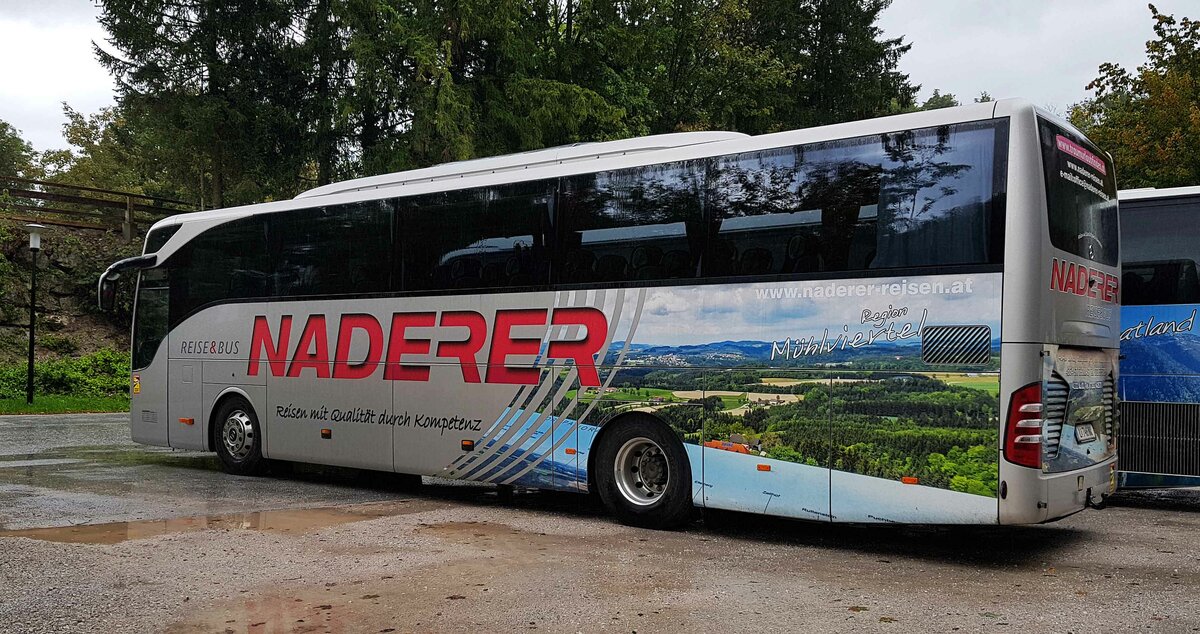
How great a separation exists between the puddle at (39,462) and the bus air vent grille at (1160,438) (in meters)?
13.4

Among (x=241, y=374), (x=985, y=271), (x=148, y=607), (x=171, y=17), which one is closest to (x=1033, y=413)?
(x=985, y=271)

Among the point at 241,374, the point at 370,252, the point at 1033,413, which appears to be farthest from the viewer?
the point at 241,374

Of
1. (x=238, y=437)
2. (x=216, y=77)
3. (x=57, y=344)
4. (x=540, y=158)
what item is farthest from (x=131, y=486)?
(x=57, y=344)

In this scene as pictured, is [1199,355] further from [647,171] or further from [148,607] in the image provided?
[148,607]

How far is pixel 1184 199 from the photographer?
38.1 ft

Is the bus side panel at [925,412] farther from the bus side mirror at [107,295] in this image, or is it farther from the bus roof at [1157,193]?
the bus side mirror at [107,295]

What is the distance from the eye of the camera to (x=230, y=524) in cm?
1007

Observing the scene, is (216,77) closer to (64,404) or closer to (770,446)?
(64,404)

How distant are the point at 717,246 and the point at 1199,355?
218 inches

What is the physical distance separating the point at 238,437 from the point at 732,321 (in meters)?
7.52

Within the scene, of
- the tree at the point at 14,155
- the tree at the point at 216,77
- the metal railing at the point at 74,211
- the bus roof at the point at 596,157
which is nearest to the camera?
the bus roof at the point at 596,157

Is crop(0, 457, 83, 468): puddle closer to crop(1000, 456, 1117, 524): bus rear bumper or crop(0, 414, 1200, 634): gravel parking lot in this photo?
crop(0, 414, 1200, 634): gravel parking lot

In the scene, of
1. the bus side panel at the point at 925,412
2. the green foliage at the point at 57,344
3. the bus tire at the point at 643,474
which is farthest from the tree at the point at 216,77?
the bus side panel at the point at 925,412

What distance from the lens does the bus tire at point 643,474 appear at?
9844 mm
